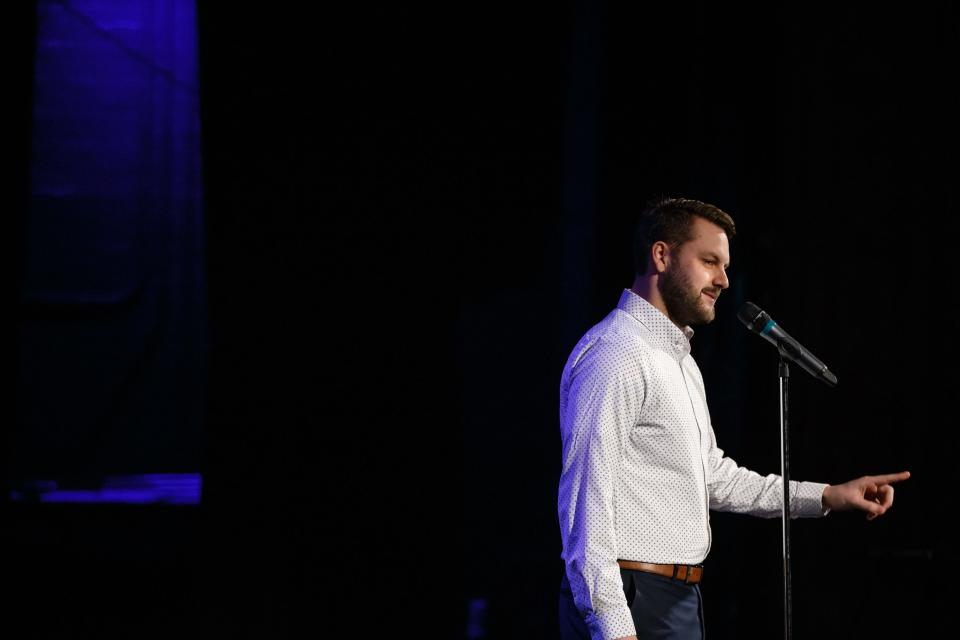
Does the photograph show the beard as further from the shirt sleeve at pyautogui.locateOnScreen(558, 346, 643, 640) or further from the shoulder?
the shirt sleeve at pyautogui.locateOnScreen(558, 346, 643, 640)

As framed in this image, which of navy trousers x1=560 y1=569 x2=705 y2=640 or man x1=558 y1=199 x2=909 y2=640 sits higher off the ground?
man x1=558 y1=199 x2=909 y2=640

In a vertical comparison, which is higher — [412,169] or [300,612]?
[412,169]

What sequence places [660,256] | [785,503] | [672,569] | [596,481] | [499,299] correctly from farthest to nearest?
[499,299]
[660,256]
[785,503]
[672,569]
[596,481]

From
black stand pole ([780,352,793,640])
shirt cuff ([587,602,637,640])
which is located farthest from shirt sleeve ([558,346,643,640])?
black stand pole ([780,352,793,640])

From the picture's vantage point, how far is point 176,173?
3.02m

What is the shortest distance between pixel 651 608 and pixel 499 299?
1.30 meters

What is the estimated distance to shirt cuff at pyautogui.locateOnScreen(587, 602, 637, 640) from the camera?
1787 millimetres

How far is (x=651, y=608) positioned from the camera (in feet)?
6.48

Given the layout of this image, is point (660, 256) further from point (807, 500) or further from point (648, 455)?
point (807, 500)

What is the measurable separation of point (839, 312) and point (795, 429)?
1.44 feet

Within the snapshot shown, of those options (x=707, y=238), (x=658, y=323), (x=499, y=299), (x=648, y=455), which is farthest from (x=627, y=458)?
(x=499, y=299)

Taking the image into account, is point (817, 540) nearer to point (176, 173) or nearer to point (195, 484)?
point (195, 484)

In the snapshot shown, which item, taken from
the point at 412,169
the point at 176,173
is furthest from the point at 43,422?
the point at 412,169

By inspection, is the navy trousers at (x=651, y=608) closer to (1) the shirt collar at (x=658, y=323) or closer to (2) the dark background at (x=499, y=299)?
(1) the shirt collar at (x=658, y=323)
